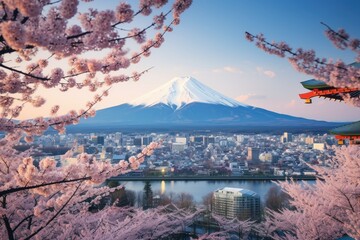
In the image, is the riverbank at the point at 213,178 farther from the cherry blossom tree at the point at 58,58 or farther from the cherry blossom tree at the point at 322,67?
the cherry blossom tree at the point at 322,67

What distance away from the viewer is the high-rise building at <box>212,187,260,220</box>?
1566 centimetres

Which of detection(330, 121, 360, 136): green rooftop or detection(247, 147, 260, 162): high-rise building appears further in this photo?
detection(247, 147, 260, 162): high-rise building

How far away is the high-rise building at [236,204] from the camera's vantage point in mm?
15665

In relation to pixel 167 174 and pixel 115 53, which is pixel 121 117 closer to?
pixel 167 174

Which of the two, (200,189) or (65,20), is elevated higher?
(65,20)

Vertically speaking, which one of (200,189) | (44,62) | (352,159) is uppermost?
(44,62)

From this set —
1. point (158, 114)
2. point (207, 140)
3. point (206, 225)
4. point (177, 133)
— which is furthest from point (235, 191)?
point (158, 114)

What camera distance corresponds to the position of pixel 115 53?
A: 1.79 meters

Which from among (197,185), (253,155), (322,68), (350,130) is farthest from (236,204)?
(253,155)

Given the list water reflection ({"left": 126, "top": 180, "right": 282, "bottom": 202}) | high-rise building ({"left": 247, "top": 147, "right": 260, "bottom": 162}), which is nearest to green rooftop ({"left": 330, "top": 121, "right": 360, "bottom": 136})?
water reflection ({"left": 126, "top": 180, "right": 282, "bottom": 202})

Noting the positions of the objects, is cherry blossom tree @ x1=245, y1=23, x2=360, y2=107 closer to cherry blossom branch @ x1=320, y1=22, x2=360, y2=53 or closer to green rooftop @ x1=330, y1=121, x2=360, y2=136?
cherry blossom branch @ x1=320, y1=22, x2=360, y2=53

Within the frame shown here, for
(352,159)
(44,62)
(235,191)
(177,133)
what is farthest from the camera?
(177,133)

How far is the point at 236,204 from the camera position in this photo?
16875 mm

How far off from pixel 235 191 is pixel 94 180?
16770mm
